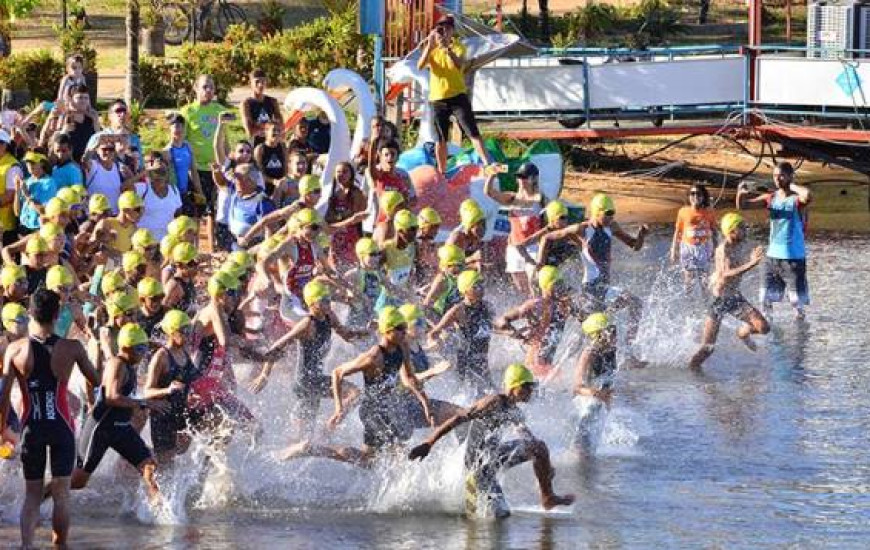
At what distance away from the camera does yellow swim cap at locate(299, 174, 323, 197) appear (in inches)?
608

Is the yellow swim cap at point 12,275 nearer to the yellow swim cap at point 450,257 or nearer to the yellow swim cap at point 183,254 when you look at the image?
the yellow swim cap at point 183,254

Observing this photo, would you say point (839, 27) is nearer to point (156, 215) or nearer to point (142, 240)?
point (156, 215)

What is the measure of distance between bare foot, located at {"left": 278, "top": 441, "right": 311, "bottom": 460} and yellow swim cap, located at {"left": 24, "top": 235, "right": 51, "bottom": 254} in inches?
90.1

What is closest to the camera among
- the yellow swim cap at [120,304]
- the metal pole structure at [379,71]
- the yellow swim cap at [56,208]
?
the yellow swim cap at [120,304]

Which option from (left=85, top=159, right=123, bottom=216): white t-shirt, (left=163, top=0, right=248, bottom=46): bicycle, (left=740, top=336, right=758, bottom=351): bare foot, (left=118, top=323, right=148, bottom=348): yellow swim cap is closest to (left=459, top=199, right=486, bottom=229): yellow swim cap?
(left=740, top=336, right=758, bottom=351): bare foot

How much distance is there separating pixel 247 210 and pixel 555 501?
16.9 feet

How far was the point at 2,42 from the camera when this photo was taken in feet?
101

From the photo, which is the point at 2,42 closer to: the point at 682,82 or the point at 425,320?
the point at 682,82

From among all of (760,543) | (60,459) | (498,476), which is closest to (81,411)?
(60,459)

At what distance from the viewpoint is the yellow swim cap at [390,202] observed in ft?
51.8

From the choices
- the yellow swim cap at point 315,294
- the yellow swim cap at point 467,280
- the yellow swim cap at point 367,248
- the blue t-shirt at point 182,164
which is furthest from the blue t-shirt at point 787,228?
the yellow swim cap at point 315,294

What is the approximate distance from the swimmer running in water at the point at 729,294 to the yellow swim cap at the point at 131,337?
20.0 feet

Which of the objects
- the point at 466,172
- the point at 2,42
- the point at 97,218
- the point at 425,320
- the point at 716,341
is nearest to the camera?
the point at 425,320

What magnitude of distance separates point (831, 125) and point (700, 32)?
17.0 m
